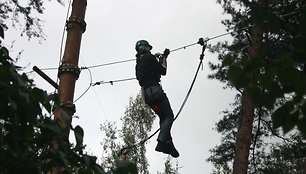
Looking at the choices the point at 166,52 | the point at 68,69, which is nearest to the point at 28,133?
the point at 68,69

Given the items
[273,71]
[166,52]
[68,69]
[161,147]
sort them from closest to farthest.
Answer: [273,71], [68,69], [161,147], [166,52]

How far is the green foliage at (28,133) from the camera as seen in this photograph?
80.3 inches

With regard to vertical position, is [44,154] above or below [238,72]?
below

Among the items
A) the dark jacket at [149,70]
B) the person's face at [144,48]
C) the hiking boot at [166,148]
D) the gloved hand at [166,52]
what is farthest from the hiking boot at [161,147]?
the person's face at [144,48]

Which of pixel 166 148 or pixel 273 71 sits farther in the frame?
pixel 166 148

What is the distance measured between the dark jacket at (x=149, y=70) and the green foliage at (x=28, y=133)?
4100 millimetres

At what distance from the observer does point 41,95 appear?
216cm

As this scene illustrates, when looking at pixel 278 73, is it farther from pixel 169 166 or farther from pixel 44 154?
pixel 169 166

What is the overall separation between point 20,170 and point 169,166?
59.5ft

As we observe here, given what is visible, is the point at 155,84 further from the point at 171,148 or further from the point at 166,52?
the point at 171,148

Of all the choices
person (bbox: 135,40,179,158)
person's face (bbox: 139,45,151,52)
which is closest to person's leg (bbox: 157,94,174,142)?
person (bbox: 135,40,179,158)

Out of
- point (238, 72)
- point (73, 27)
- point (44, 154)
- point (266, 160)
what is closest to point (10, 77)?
point (44, 154)

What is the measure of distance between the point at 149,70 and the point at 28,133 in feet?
13.9

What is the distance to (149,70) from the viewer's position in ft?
20.7
